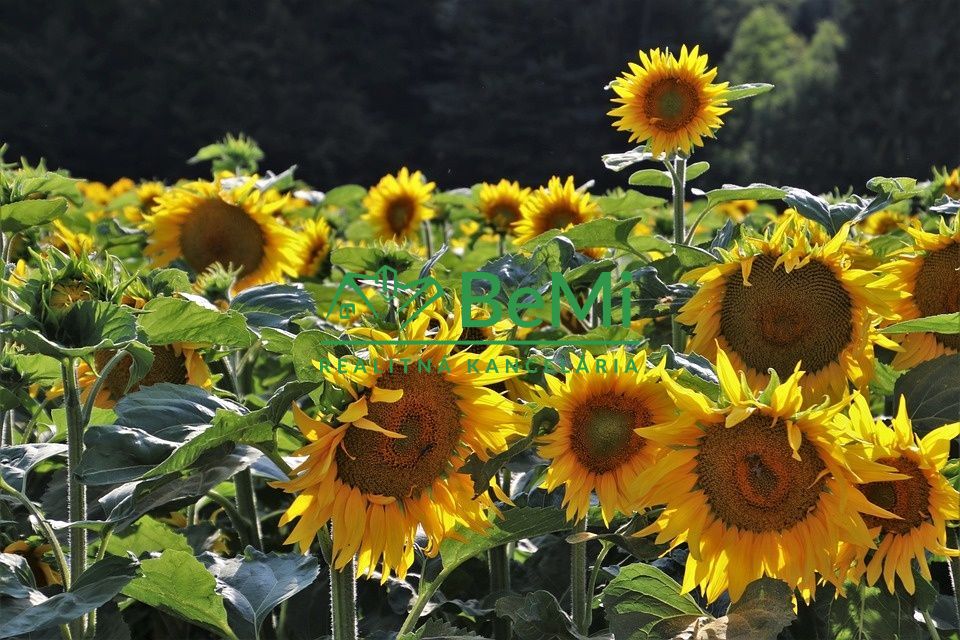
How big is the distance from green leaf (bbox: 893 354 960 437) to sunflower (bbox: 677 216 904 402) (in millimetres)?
55

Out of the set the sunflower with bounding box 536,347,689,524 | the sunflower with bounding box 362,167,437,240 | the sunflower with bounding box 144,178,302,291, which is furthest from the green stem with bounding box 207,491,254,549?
the sunflower with bounding box 362,167,437,240

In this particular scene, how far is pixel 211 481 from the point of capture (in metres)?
0.99

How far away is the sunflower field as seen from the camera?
94cm

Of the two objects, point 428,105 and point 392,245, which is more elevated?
point 428,105

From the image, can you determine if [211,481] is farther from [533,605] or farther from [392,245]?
[392,245]

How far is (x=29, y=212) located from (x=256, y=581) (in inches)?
21.4

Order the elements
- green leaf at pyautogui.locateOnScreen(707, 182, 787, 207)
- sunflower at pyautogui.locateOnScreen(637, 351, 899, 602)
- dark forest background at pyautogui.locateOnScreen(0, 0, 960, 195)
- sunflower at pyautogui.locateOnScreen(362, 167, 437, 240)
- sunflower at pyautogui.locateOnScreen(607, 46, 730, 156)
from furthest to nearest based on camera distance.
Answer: dark forest background at pyautogui.locateOnScreen(0, 0, 960, 195) → sunflower at pyautogui.locateOnScreen(362, 167, 437, 240) → sunflower at pyautogui.locateOnScreen(607, 46, 730, 156) → green leaf at pyautogui.locateOnScreen(707, 182, 787, 207) → sunflower at pyautogui.locateOnScreen(637, 351, 899, 602)

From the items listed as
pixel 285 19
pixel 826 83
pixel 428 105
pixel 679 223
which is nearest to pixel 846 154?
pixel 826 83

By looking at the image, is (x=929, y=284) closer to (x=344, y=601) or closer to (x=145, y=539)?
(x=344, y=601)

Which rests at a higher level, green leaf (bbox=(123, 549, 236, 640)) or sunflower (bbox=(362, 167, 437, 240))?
sunflower (bbox=(362, 167, 437, 240))

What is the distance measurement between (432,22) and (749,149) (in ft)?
18.1

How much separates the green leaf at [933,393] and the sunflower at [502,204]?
4.17ft

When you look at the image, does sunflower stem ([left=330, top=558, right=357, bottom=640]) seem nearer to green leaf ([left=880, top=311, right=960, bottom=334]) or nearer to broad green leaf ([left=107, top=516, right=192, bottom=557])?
broad green leaf ([left=107, top=516, right=192, bottom=557])

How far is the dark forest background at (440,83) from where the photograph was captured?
1387 cm
